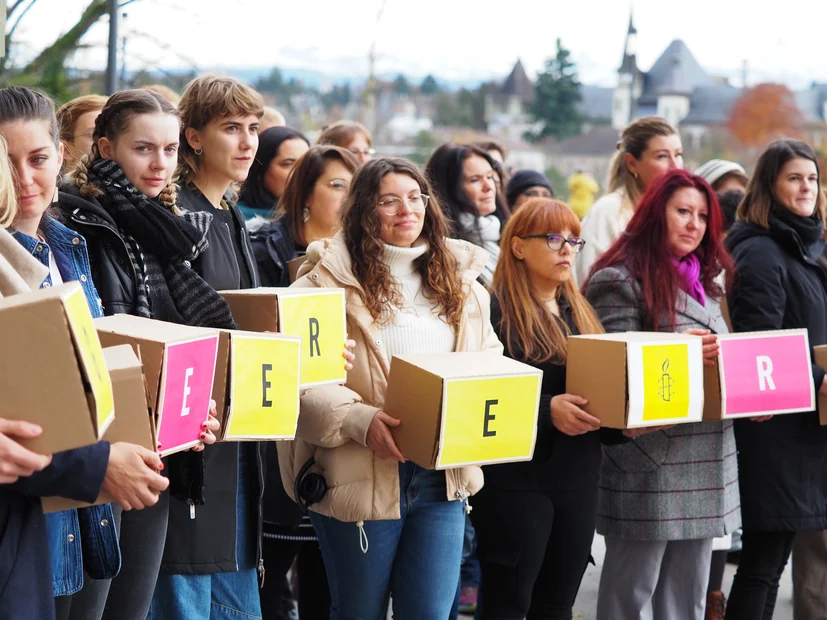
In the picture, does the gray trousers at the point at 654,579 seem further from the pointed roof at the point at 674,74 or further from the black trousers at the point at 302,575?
the pointed roof at the point at 674,74

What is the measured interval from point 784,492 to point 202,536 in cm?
233

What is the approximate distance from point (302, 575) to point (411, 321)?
126 cm

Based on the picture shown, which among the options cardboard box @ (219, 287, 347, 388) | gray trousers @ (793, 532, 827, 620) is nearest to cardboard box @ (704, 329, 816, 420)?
gray trousers @ (793, 532, 827, 620)

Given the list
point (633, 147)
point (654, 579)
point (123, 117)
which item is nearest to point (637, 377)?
point (654, 579)

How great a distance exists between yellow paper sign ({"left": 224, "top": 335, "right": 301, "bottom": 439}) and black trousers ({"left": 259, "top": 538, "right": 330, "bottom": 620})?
1.19 m

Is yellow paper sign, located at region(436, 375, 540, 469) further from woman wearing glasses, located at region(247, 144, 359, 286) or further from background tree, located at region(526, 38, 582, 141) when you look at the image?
background tree, located at region(526, 38, 582, 141)

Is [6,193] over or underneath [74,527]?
over

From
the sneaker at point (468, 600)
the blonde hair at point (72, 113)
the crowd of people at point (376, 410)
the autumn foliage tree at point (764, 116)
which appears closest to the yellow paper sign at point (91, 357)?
the crowd of people at point (376, 410)

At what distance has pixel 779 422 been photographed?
14.1ft

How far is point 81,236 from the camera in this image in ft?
9.04

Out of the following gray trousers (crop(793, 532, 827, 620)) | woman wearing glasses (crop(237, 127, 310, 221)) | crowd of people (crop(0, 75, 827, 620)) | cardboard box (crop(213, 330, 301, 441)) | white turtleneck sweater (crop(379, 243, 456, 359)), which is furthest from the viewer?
woman wearing glasses (crop(237, 127, 310, 221))

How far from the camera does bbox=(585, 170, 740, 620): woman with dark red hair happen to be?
159 inches

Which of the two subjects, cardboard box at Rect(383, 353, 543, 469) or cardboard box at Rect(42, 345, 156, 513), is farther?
cardboard box at Rect(383, 353, 543, 469)

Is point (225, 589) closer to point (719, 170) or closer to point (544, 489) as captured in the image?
Result: point (544, 489)
